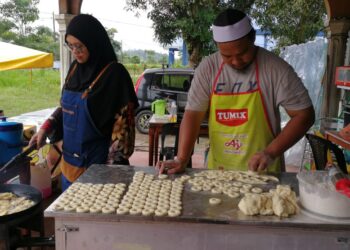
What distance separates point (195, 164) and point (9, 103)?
9.86m

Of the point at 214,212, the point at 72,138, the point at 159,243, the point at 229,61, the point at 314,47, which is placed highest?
the point at 314,47

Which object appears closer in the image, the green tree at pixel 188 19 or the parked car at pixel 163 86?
the parked car at pixel 163 86

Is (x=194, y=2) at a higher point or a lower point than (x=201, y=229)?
higher

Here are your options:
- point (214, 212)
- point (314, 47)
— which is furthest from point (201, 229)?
point (314, 47)

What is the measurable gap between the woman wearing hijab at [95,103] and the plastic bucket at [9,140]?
194 cm

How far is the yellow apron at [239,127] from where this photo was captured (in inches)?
77.8

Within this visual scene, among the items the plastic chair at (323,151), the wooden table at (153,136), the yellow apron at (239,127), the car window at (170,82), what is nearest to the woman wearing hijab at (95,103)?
the yellow apron at (239,127)

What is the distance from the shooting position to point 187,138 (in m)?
2.06

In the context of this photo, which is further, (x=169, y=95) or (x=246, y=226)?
(x=169, y=95)

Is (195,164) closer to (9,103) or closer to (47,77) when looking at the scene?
(9,103)

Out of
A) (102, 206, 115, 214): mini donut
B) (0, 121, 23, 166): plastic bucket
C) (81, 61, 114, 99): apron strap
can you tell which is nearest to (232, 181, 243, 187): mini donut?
(102, 206, 115, 214): mini donut

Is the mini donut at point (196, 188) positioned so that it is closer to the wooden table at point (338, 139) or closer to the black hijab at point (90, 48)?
the black hijab at point (90, 48)

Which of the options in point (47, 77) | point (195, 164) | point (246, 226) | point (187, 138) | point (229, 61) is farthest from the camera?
point (47, 77)

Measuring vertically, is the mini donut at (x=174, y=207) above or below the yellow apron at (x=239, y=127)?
below
